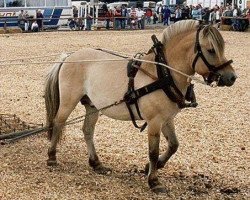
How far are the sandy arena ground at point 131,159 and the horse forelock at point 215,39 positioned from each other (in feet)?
5.46

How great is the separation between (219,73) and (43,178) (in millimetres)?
2561

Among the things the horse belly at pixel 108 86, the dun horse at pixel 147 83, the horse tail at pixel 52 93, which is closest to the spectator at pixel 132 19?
the horse tail at pixel 52 93

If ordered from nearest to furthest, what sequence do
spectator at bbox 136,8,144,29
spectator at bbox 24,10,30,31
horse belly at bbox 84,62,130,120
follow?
horse belly at bbox 84,62,130,120 → spectator at bbox 24,10,30,31 → spectator at bbox 136,8,144,29

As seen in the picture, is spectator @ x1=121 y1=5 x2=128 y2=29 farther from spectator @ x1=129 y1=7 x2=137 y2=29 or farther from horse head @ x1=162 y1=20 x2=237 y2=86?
horse head @ x1=162 y1=20 x2=237 y2=86

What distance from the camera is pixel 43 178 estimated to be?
21.6ft

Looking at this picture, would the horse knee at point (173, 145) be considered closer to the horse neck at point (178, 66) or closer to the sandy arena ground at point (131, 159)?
the sandy arena ground at point (131, 159)

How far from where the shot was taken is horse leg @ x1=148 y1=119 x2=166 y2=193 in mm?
5988

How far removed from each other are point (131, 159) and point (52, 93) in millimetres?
1466

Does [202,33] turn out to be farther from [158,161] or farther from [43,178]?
[43,178]

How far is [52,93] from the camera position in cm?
703

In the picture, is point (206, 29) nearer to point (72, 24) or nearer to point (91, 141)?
point (91, 141)

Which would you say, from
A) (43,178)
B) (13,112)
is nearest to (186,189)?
(43,178)

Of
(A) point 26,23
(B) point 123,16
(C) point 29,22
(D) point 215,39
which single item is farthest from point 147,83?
(B) point 123,16

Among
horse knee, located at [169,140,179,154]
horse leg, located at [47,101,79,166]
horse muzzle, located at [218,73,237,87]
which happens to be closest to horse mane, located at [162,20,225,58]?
horse muzzle, located at [218,73,237,87]
